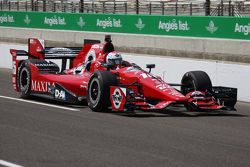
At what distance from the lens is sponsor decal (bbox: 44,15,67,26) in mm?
32781

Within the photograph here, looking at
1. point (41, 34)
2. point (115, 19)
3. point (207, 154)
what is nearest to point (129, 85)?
point (207, 154)

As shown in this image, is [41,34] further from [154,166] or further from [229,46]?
[154,166]

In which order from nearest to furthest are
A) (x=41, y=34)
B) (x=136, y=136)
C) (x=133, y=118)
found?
(x=136, y=136) → (x=133, y=118) → (x=41, y=34)

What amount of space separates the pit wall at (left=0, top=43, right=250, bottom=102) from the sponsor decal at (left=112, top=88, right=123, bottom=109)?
3.98m

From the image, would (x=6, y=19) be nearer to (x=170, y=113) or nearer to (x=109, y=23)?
(x=109, y=23)

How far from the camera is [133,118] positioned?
43.5ft

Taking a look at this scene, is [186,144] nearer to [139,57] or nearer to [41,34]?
[139,57]

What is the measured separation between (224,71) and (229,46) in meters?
6.81

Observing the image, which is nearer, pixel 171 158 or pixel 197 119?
pixel 171 158

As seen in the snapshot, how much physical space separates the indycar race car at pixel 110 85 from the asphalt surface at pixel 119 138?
0.82 ft

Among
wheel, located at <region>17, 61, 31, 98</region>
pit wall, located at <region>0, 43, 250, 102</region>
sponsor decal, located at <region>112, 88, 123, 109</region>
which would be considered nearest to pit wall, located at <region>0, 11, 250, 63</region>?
pit wall, located at <region>0, 43, 250, 102</region>

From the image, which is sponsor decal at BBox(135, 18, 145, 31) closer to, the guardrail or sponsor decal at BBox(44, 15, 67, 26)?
the guardrail

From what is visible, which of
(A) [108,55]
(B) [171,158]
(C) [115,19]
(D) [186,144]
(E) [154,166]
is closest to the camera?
(E) [154,166]

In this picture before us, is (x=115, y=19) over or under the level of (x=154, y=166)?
over
